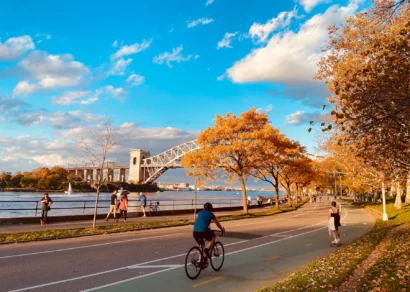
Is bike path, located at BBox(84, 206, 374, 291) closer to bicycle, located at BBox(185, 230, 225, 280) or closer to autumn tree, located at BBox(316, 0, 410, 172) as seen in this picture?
bicycle, located at BBox(185, 230, 225, 280)

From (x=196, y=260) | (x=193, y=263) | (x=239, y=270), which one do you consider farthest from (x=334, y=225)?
(x=193, y=263)

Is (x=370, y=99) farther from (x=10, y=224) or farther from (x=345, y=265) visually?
(x=10, y=224)

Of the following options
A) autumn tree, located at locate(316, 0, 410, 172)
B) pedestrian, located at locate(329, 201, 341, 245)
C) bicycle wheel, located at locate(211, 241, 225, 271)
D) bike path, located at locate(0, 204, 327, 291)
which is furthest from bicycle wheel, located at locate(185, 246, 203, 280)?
pedestrian, located at locate(329, 201, 341, 245)

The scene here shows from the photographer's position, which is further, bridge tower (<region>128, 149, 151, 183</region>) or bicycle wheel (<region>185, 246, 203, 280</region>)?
bridge tower (<region>128, 149, 151, 183</region>)

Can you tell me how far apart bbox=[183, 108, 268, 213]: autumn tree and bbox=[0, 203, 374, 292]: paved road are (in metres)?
15.1

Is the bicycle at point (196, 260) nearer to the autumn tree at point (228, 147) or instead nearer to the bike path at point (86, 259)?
the bike path at point (86, 259)

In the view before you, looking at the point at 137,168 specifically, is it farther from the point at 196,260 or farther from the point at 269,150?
the point at 196,260

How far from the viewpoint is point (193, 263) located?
783 centimetres

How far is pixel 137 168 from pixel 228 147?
12872cm

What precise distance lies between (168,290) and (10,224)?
14.4m

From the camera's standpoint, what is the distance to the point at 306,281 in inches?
267

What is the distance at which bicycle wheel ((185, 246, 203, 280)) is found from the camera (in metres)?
7.70

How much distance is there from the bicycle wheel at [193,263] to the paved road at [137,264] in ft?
0.56

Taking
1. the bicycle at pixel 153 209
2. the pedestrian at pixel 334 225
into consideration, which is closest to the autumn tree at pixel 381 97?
the pedestrian at pixel 334 225
